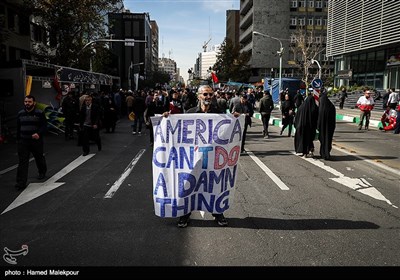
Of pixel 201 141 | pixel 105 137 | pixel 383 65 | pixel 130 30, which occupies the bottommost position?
pixel 105 137

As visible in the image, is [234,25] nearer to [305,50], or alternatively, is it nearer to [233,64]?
[233,64]

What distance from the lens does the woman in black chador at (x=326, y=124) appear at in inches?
411

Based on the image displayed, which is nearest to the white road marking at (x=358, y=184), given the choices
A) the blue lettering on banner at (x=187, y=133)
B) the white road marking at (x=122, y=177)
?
the blue lettering on banner at (x=187, y=133)

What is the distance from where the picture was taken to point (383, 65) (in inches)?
1666

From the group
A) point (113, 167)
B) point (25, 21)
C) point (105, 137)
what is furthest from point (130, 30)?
point (113, 167)

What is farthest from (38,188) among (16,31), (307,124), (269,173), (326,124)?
(16,31)

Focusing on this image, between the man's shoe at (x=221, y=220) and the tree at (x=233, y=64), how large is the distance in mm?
70906

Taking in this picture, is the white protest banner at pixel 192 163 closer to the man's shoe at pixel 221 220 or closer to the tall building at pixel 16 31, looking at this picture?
the man's shoe at pixel 221 220

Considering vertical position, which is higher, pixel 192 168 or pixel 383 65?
pixel 383 65

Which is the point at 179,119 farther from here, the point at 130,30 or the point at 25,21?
the point at 130,30

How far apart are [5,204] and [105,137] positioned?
998 centimetres

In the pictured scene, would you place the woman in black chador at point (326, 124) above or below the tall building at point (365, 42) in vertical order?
below

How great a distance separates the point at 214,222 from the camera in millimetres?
5430

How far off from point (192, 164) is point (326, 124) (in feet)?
21.3
